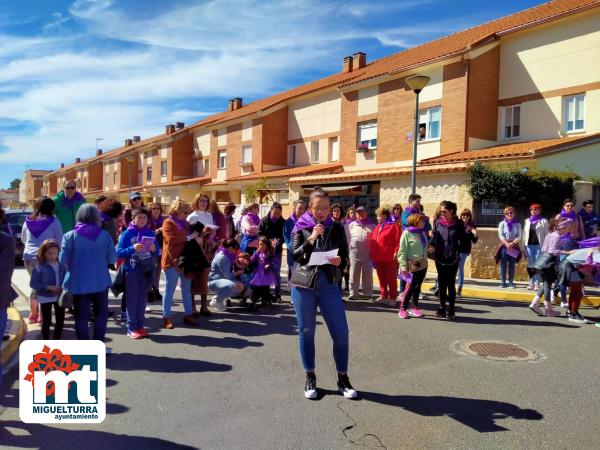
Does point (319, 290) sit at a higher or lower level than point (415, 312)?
higher

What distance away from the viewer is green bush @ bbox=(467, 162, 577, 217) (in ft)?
44.5

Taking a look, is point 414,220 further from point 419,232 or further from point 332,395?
point 332,395

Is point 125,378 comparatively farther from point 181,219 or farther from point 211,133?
point 211,133

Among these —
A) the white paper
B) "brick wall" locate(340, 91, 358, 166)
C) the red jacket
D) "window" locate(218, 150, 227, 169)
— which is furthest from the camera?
"window" locate(218, 150, 227, 169)

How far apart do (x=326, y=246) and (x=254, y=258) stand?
163 inches

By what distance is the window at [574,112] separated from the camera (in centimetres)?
1733

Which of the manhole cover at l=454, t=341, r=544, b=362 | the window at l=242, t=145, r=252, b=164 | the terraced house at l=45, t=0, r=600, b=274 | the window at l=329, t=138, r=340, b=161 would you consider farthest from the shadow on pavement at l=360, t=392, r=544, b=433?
the window at l=242, t=145, r=252, b=164

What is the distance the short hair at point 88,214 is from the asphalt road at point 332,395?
162 centimetres

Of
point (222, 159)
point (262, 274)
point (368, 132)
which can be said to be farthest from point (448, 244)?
point (222, 159)

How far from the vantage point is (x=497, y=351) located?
6129mm

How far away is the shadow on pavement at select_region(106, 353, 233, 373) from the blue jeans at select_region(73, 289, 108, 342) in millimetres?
360

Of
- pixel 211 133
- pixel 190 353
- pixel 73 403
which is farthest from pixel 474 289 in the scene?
pixel 211 133

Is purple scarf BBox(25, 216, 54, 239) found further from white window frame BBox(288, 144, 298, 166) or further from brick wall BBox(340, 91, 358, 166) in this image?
white window frame BBox(288, 144, 298, 166)

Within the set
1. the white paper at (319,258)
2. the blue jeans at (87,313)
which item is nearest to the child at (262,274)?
the blue jeans at (87,313)
